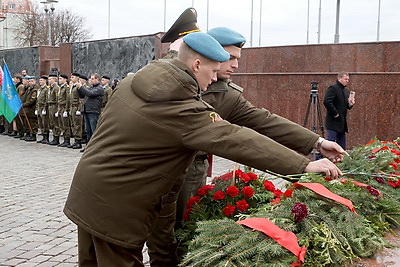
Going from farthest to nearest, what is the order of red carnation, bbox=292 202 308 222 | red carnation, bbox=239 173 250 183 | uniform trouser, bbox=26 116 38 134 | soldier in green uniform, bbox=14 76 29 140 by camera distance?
soldier in green uniform, bbox=14 76 29 140
uniform trouser, bbox=26 116 38 134
red carnation, bbox=239 173 250 183
red carnation, bbox=292 202 308 222

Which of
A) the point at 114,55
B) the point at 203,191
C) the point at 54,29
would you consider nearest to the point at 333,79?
the point at 114,55

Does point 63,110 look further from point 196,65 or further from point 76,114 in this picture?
point 196,65

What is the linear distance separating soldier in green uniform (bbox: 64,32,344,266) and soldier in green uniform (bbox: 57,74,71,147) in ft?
36.4

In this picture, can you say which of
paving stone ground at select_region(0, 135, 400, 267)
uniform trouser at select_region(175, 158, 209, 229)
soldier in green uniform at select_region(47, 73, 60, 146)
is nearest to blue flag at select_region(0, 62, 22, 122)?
soldier in green uniform at select_region(47, 73, 60, 146)

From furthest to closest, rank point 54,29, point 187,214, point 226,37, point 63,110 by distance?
point 54,29, point 63,110, point 226,37, point 187,214

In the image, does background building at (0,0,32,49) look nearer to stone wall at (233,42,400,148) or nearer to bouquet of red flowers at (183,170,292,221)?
stone wall at (233,42,400,148)

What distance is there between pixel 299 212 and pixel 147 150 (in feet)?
2.34

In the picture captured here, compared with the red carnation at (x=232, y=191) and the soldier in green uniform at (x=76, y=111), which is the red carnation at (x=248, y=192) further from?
the soldier in green uniform at (x=76, y=111)

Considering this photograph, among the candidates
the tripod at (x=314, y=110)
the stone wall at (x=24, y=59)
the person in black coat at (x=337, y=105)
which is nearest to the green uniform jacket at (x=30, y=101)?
the stone wall at (x=24, y=59)

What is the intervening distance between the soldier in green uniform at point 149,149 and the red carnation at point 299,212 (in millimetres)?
189

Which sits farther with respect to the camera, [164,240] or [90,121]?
[90,121]

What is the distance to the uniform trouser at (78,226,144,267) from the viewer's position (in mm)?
2539

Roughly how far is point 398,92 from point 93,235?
28.7 feet

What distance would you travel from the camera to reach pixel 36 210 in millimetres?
6250
